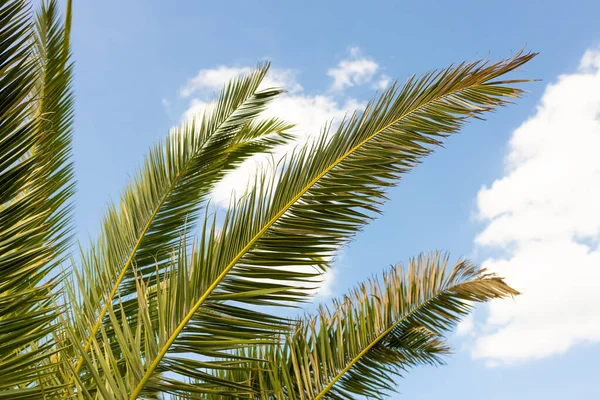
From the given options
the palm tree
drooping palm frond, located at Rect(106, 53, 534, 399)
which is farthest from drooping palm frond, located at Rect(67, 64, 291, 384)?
drooping palm frond, located at Rect(106, 53, 534, 399)

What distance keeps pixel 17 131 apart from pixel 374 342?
113 inches

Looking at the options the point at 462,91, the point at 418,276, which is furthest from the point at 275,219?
the point at 418,276

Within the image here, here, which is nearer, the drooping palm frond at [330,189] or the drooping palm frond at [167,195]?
the drooping palm frond at [330,189]

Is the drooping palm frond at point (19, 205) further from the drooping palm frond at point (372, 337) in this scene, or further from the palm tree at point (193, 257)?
the drooping palm frond at point (372, 337)

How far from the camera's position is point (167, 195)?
412 centimetres

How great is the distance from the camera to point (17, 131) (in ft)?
6.27

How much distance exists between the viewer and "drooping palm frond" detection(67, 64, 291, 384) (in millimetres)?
3907

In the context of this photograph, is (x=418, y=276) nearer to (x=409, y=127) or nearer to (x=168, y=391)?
(x=409, y=127)

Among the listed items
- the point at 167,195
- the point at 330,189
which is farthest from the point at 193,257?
the point at 167,195

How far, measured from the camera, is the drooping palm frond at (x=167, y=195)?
391 cm

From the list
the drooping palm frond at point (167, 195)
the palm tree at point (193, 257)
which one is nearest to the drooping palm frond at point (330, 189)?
the palm tree at point (193, 257)

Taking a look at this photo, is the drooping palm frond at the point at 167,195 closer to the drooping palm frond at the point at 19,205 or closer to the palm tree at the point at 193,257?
the palm tree at the point at 193,257

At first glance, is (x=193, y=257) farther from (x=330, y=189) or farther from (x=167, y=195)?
(x=167, y=195)

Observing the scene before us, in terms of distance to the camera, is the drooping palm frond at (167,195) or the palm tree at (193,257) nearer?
the palm tree at (193,257)
